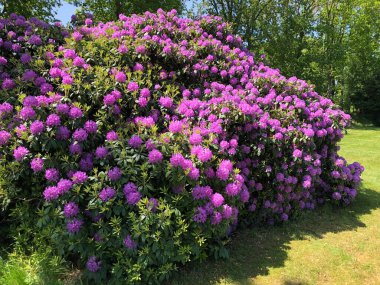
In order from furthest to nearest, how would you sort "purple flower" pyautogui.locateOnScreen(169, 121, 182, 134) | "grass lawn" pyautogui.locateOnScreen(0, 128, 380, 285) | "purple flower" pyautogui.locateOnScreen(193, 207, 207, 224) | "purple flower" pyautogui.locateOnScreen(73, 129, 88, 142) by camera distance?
"purple flower" pyautogui.locateOnScreen(169, 121, 182, 134)
"grass lawn" pyautogui.locateOnScreen(0, 128, 380, 285)
"purple flower" pyautogui.locateOnScreen(73, 129, 88, 142)
"purple flower" pyautogui.locateOnScreen(193, 207, 207, 224)

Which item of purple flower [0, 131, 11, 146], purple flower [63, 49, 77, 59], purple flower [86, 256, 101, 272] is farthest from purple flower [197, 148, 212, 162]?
purple flower [63, 49, 77, 59]

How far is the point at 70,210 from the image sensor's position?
3.39m

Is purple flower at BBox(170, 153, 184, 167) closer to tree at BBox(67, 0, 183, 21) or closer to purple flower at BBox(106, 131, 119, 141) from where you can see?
purple flower at BBox(106, 131, 119, 141)

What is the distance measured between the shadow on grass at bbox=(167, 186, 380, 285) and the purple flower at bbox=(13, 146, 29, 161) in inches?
83.0

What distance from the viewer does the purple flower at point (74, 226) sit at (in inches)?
133

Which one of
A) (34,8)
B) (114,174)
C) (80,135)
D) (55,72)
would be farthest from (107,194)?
(34,8)

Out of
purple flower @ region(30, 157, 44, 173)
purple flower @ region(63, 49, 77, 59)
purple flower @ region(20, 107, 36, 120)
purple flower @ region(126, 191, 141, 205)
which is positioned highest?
purple flower @ region(63, 49, 77, 59)

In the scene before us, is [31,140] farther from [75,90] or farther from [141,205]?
[141,205]

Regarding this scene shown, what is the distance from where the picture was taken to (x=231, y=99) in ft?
16.0

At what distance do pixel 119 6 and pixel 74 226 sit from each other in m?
14.8

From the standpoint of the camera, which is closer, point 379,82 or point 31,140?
point 31,140

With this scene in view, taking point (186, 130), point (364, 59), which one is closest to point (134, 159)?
point (186, 130)

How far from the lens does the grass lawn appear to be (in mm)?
3822

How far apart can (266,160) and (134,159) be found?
2.38 m
